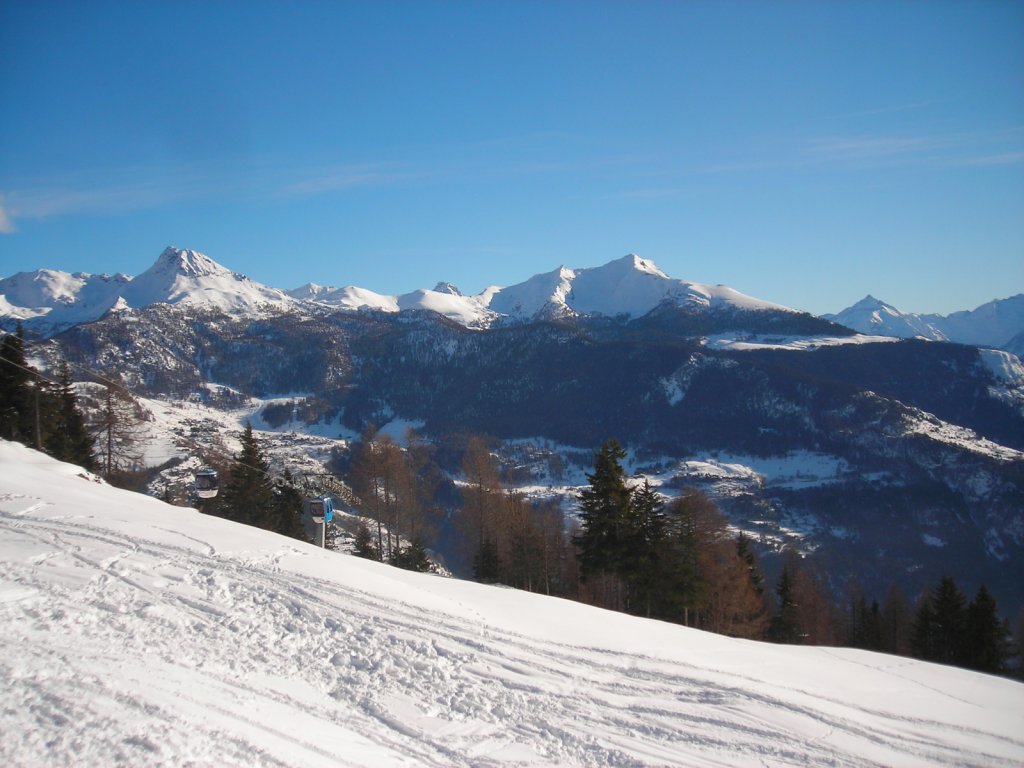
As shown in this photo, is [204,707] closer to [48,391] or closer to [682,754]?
[682,754]

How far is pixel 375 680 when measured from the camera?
10.4 m

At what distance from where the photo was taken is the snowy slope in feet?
25.8

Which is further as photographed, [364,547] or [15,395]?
[364,547]

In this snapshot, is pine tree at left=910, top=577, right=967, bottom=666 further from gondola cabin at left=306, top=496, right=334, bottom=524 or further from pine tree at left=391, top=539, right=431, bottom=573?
gondola cabin at left=306, top=496, right=334, bottom=524

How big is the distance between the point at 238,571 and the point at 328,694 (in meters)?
5.84

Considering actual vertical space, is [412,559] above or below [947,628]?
above

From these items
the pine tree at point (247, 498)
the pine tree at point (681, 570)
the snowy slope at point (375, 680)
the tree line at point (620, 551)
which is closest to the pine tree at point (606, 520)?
the tree line at point (620, 551)

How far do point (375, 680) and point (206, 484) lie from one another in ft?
59.1

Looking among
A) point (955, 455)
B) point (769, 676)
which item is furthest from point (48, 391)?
point (955, 455)

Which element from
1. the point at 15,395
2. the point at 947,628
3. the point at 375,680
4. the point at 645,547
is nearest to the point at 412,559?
the point at 645,547

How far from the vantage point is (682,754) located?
9242 mm

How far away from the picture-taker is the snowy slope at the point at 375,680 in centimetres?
788

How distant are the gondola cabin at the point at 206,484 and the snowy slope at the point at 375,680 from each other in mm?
8022

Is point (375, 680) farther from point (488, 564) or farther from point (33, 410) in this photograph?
point (33, 410)
